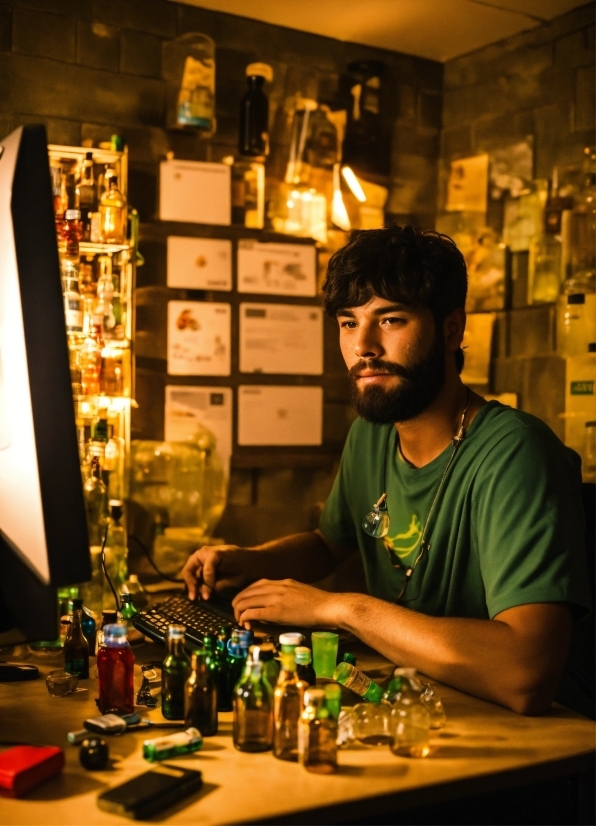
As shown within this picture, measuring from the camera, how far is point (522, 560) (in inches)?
58.4

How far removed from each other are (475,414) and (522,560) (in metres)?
0.45

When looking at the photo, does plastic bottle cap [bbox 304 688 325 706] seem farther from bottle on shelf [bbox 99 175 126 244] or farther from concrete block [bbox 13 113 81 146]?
concrete block [bbox 13 113 81 146]

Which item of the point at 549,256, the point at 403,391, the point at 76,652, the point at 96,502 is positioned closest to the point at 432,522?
the point at 403,391

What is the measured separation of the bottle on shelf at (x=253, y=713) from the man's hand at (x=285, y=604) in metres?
0.35

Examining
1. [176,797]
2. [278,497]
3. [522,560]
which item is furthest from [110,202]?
[176,797]

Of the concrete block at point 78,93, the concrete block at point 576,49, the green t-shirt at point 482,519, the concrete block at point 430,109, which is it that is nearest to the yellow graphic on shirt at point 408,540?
the green t-shirt at point 482,519

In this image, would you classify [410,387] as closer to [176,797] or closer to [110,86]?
[176,797]

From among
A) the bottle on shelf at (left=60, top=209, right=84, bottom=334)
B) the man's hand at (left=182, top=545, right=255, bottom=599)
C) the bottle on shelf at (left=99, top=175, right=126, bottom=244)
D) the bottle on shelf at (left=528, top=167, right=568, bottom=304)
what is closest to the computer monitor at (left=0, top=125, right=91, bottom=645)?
the man's hand at (left=182, top=545, right=255, bottom=599)

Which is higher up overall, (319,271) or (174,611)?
(319,271)

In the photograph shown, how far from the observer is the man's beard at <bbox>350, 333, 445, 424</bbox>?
186cm

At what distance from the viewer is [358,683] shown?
1.39 metres

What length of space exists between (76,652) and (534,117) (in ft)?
8.23

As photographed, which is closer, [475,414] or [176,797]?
[176,797]

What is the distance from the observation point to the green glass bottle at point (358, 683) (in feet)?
4.45
